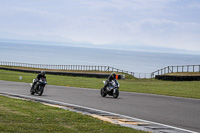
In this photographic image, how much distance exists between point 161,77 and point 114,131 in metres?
34.5

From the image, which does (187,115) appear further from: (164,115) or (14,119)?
(14,119)

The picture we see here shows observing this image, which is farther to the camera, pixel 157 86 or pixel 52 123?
pixel 157 86

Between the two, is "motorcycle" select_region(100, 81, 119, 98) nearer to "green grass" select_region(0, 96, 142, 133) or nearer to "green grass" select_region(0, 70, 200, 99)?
"green grass" select_region(0, 70, 200, 99)

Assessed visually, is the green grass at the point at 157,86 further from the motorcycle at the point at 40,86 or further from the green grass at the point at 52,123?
the green grass at the point at 52,123

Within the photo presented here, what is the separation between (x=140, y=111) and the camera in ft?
44.0

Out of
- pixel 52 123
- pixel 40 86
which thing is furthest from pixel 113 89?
pixel 52 123

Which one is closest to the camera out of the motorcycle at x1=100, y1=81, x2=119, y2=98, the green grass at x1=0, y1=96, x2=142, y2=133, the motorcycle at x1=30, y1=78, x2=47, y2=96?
the green grass at x1=0, y1=96, x2=142, y2=133

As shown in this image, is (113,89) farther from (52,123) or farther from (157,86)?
(157,86)

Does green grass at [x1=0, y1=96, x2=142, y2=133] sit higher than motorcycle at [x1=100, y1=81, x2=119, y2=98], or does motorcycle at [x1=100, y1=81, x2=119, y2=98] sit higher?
motorcycle at [x1=100, y1=81, x2=119, y2=98]

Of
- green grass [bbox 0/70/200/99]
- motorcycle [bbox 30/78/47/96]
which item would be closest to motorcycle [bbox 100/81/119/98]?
motorcycle [bbox 30/78/47/96]

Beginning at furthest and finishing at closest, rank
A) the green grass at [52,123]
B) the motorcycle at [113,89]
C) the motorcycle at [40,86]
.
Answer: the motorcycle at [40,86], the motorcycle at [113,89], the green grass at [52,123]

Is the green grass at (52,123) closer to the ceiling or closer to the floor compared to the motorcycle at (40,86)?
closer to the floor

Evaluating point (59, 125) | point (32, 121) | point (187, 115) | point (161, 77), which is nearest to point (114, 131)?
point (59, 125)

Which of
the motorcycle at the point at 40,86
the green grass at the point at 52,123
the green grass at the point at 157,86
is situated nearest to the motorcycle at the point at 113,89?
the motorcycle at the point at 40,86
